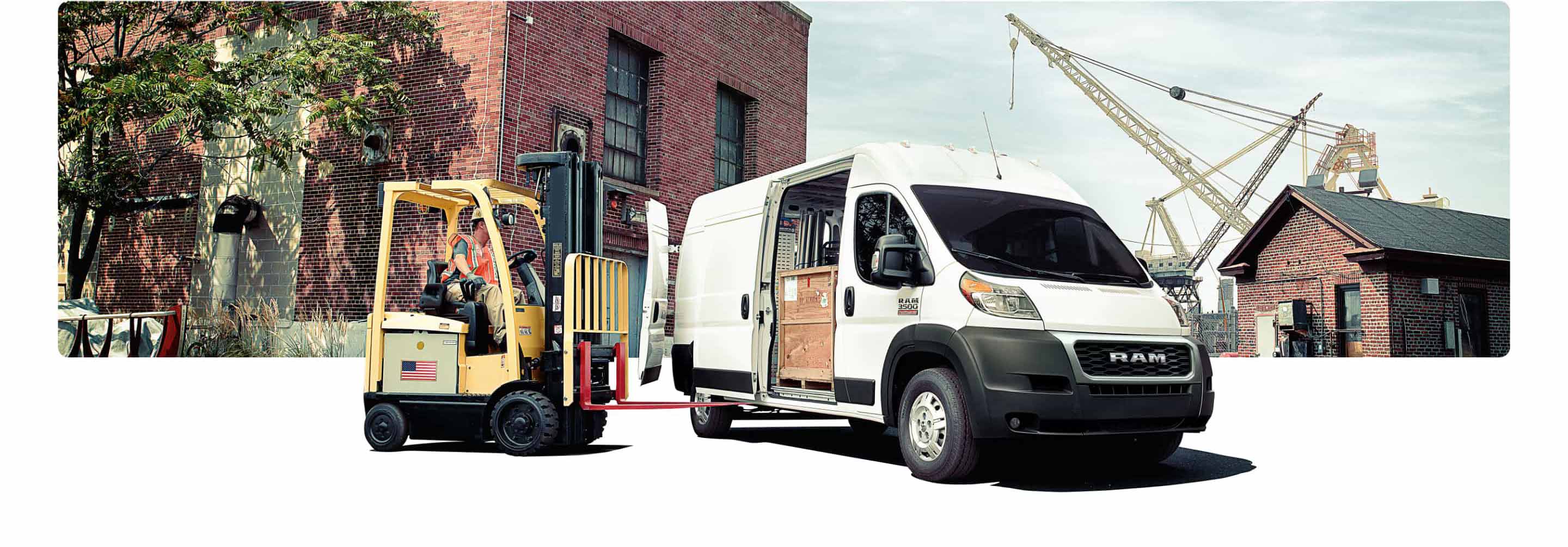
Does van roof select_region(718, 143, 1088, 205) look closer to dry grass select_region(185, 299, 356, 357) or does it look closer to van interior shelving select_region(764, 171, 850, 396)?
van interior shelving select_region(764, 171, 850, 396)

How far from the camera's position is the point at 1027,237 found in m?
7.58

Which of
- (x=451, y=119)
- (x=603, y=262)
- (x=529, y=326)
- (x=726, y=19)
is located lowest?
(x=529, y=326)

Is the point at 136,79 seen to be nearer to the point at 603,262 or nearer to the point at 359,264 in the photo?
the point at 359,264

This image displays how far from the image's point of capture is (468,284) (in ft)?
29.0

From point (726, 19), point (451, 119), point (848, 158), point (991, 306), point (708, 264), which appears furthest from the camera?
point (726, 19)

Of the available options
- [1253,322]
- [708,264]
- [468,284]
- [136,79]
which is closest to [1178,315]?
Result: [708,264]

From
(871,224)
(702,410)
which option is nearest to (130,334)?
(702,410)

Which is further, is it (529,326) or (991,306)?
(529,326)

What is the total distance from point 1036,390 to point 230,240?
16402mm

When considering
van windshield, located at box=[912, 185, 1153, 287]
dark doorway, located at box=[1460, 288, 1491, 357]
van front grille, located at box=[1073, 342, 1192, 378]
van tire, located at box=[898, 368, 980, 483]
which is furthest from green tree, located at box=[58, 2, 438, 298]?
dark doorway, located at box=[1460, 288, 1491, 357]

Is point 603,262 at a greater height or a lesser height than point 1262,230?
lesser

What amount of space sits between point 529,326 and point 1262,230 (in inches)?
988

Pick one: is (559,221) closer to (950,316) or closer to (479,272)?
(479,272)

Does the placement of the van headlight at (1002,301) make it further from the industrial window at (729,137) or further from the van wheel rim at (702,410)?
the industrial window at (729,137)
